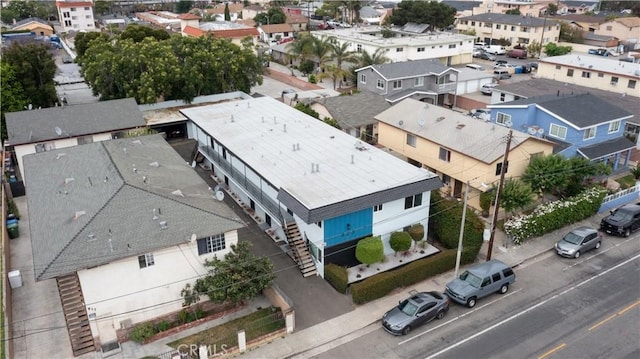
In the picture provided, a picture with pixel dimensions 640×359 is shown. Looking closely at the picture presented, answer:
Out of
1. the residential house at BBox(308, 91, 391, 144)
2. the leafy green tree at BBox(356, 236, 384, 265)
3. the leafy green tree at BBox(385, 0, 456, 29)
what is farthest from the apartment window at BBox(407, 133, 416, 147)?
the leafy green tree at BBox(385, 0, 456, 29)

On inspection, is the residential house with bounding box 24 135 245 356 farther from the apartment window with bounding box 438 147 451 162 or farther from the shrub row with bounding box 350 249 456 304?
the apartment window with bounding box 438 147 451 162

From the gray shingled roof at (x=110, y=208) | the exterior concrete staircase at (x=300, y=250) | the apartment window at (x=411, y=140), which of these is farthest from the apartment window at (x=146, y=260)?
the apartment window at (x=411, y=140)

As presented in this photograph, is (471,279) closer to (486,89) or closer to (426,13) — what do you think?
(486,89)

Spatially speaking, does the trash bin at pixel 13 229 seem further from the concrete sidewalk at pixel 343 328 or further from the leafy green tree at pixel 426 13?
the leafy green tree at pixel 426 13

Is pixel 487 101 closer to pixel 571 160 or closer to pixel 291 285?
pixel 571 160

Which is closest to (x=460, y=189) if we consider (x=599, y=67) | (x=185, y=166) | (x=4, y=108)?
(x=185, y=166)

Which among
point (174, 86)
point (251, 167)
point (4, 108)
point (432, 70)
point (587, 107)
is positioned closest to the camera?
point (251, 167)

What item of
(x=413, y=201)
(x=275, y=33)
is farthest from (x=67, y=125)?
(x=275, y=33)
